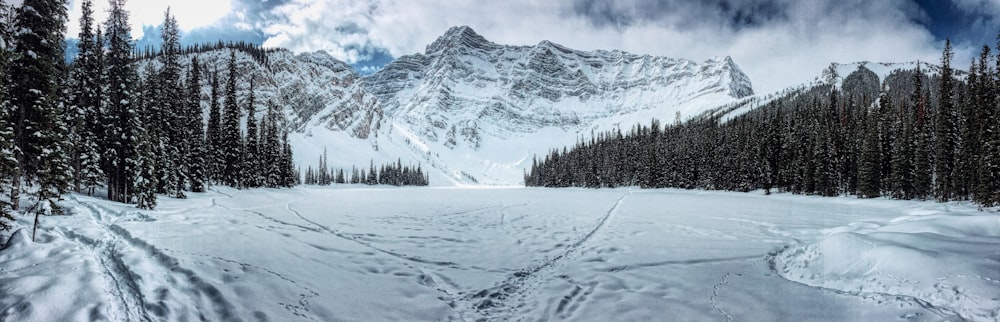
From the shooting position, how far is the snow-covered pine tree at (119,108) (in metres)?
29.2

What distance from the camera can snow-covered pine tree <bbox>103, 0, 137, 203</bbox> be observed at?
2925 cm

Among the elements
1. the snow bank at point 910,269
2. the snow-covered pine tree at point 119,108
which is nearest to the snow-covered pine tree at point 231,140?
the snow-covered pine tree at point 119,108

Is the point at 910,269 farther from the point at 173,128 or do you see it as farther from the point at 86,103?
the point at 173,128

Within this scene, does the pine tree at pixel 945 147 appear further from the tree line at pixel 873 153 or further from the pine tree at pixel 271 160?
the pine tree at pixel 271 160

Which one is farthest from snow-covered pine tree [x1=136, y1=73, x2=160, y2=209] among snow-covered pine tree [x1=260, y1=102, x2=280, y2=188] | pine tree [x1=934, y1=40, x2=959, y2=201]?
pine tree [x1=934, y1=40, x2=959, y2=201]

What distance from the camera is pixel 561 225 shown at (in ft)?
69.0

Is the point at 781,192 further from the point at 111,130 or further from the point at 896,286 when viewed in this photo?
the point at 111,130

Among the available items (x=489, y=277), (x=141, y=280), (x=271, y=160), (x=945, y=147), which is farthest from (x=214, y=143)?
(x=945, y=147)

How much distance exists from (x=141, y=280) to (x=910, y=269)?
16.4 meters

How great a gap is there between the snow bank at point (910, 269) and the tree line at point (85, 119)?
23649mm

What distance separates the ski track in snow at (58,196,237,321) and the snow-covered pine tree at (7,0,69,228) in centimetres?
1050

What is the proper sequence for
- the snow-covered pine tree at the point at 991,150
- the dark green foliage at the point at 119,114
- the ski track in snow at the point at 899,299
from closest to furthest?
the ski track in snow at the point at 899,299 < the dark green foliage at the point at 119,114 < the snow-covered pine tree at the point at 991,150

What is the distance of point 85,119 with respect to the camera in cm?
3061

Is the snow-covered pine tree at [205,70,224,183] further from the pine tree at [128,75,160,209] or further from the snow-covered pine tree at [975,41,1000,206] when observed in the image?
the snow-covered pine tree at [975,41,1000,206]
